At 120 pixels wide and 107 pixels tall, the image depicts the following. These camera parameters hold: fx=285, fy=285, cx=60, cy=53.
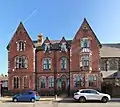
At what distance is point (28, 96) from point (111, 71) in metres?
19.5

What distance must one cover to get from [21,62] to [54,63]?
225 inches

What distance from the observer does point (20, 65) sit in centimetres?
4922

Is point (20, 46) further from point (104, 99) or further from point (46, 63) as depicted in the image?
point (104, 99)

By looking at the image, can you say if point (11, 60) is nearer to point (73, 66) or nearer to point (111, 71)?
point (73, 66)

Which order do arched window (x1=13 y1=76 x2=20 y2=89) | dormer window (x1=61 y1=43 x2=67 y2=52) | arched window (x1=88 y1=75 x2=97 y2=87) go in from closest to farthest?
arched window (x1=88 y1=75 x2=97 y2=87) → arched window (x1=13 y1=76 x2=20 y2=89) → dormer window (x1=61 y1=43 x2=67 y2=52)

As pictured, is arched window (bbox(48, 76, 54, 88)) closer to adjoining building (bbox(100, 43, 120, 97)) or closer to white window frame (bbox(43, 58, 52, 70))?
white window frame (bbox(43, 58, 52, 70))

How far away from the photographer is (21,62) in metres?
49.3

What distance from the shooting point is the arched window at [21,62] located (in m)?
49.2

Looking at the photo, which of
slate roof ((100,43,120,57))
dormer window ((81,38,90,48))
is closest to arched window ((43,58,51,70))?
dormer window ((81,38,90,48))

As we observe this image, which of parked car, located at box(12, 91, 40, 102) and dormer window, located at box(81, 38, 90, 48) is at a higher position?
dormer window, located at box(81, 38, 90, 48)

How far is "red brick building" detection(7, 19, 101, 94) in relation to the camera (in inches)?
1885

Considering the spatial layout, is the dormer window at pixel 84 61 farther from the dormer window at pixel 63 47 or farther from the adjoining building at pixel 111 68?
the adjoining building at pixel 111 68

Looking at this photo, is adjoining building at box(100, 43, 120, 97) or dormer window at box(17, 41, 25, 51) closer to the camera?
adjoining building at box(100, 43, 120, 97)

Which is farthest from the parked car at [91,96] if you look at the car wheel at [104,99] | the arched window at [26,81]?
the arched window at [26,81]
